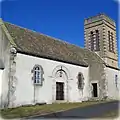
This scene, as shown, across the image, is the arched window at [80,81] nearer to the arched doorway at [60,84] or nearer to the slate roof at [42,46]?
the slate roof at [42,46]

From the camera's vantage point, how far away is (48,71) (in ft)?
67.8

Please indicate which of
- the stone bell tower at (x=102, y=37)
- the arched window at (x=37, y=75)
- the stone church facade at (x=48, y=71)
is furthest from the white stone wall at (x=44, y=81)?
the stone bell tower at (x=102, y=37)

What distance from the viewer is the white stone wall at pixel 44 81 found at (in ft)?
58.9

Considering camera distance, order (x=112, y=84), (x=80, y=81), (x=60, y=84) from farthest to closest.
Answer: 1. (x=112, y=84)
2. (x=80, y=81)
3. (x=60, y=84)

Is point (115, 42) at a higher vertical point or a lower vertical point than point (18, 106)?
higher

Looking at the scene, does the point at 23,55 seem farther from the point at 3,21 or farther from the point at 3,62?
the point at 3,21

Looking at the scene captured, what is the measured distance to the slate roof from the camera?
64.5ft

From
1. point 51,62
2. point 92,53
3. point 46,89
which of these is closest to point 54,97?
point 46,89

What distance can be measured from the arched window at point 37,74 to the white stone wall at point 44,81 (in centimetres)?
32

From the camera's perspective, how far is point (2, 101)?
17.3 metres

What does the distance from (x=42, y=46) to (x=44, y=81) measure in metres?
3.97

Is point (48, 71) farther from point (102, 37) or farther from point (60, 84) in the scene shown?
point (102, 37)

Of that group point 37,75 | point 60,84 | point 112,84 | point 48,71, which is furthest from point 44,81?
point 112,84

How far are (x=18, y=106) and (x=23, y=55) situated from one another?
4.38 meters
